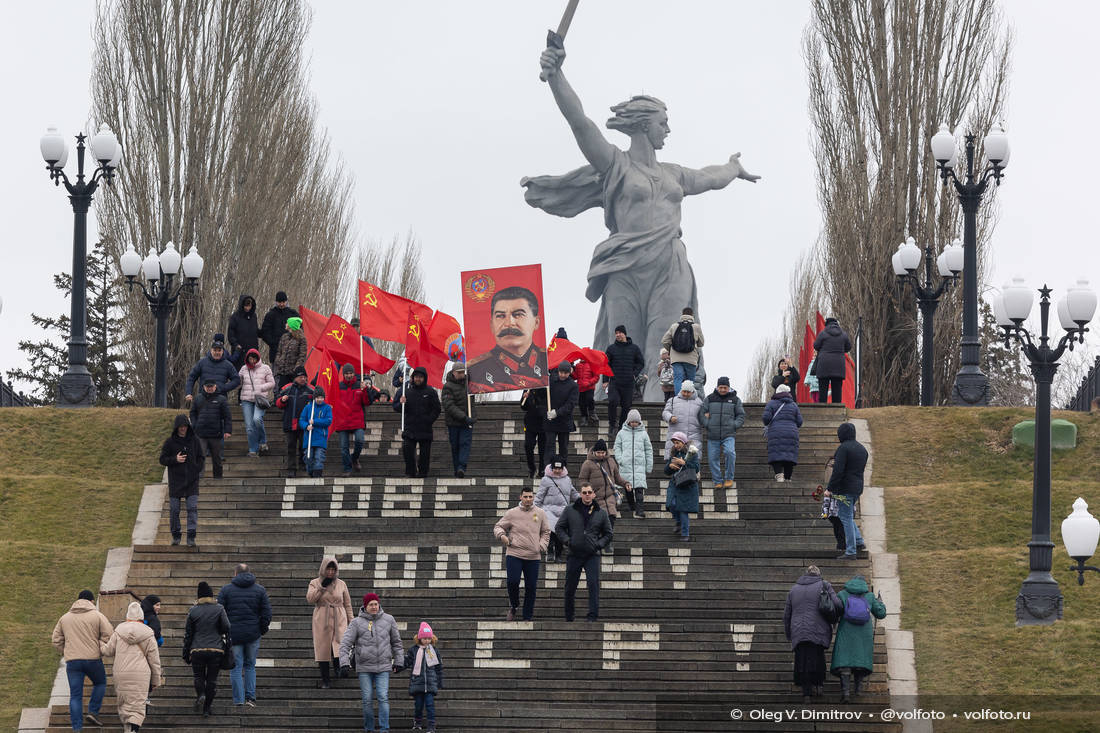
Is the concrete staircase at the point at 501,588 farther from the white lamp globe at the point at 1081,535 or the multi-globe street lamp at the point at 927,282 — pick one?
the multi-globe street lamp at the point at 927,282

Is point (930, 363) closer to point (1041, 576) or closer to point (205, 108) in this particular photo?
point (1041, 576)

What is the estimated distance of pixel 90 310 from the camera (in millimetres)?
57031

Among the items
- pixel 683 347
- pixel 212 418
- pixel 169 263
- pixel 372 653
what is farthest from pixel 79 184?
pixel 372 653

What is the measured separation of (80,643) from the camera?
20.3 m

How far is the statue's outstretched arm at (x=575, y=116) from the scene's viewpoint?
35250mm

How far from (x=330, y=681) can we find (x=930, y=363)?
1403 centimetres

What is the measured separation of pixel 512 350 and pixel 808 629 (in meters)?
8.77

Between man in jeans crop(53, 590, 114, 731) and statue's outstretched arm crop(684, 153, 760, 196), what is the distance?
61.9ft

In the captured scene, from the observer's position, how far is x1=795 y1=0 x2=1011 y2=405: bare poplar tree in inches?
1571

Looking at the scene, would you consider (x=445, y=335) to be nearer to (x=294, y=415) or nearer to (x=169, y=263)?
(x=294, y=415)

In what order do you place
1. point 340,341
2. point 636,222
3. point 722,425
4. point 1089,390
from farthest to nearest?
point 636,222
point 1089,390
point 340,341
point 722,425

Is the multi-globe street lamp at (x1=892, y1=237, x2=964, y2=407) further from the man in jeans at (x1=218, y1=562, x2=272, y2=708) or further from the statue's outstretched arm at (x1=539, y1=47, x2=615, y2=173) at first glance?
the man in jeans at (x1=218, y1=562, x2=272, y2=708)

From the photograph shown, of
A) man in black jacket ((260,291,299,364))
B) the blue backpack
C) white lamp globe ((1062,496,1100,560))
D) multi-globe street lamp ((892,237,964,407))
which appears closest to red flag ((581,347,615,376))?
man in black jacket ((260,291,299,364))

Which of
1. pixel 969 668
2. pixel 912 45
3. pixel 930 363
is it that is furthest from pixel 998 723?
pixel 912 45
